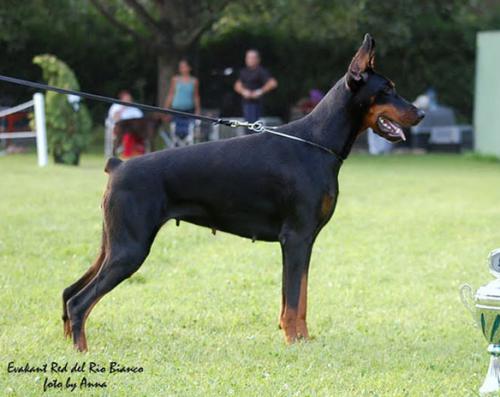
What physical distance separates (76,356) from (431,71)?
81.3ft

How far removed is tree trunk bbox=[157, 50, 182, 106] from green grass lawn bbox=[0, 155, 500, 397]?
12.8 meters

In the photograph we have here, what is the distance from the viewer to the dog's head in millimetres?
6051

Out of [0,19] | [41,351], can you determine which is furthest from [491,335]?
[0,19]

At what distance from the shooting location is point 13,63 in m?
27.7

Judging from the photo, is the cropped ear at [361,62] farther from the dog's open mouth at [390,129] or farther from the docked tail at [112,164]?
the docked tail at [112,164]

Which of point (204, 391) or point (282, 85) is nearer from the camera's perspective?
point (204, 391)

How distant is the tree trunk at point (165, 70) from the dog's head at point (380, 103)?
20.2 metres

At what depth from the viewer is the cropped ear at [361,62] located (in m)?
5.93

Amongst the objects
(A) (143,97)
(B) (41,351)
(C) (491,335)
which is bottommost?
(A) (143,97)

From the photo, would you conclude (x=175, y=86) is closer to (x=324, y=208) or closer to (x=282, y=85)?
(x=282, y=85)

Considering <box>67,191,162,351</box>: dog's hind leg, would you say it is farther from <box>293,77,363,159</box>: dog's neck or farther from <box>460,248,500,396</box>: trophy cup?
<box>460,248,500,396</box>: trophy cup

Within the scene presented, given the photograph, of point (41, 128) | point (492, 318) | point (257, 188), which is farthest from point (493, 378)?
point (41, 128)

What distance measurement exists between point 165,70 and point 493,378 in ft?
72.0

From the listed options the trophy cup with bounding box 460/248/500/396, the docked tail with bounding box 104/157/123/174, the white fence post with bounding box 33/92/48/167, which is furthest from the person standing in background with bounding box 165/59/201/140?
the trophy cup with bounding box 460/248/500/396
